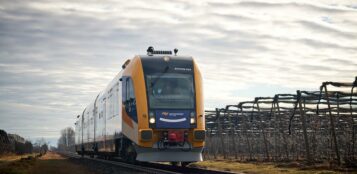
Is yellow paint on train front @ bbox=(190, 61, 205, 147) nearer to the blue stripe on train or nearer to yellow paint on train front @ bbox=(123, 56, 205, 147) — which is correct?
yellow paint on train front @ bbox=(123, 56, 205, 147)

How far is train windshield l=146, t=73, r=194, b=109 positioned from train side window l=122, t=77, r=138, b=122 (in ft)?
2.57

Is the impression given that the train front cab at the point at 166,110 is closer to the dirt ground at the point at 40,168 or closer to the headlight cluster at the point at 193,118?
the headlight cluster at the point at 193,118

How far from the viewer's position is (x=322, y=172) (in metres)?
19.0

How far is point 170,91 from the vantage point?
20422 mm

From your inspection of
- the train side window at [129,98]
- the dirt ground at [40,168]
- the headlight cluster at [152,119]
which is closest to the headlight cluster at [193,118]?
the headlight cluster at [152,119]

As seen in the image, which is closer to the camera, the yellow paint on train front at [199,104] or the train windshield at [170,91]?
the train windshield at [170,91]

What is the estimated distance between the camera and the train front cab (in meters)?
19.8

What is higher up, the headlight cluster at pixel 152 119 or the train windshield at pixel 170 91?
the train windshield at pixel 170 91

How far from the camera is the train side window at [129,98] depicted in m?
20.6

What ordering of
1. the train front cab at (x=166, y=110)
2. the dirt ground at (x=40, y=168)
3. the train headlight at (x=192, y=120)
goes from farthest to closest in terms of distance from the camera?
1. the dirt ground at (x=40, y=168)
2. the train headlight at (x=192, y=120)
3. the train front cab at (x=166, y=110)

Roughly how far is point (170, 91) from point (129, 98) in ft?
6.31

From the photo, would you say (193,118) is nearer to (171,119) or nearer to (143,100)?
(171,119)

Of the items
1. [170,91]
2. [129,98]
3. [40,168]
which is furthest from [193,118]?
[40,168]

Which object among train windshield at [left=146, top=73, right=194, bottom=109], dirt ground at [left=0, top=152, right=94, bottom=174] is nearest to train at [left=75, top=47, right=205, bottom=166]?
train windshield at [left=146, top=73, right=194, bottom=109]
